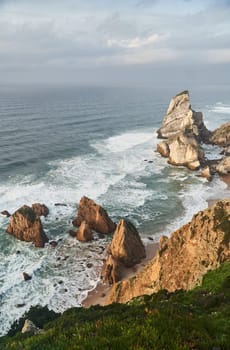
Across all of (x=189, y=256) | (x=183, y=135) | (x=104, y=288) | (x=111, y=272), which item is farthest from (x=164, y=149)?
(x=189, y=256)

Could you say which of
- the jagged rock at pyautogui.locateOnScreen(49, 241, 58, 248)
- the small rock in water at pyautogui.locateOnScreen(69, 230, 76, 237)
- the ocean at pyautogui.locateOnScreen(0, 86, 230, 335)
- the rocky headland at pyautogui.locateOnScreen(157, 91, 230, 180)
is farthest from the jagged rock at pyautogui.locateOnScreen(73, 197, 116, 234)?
the rocky headland at pyautogui.locateOnScreen(157, 91, 230, 180)

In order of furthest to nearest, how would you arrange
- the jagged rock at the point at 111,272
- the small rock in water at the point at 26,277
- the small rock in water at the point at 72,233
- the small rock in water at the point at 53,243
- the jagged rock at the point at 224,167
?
the jagged rock at the point at 224,167 → the small rock in water at the point at 72,233 → the small rock in water at the point at 53,243 → the small rock in water at the point at 26,277 → the jagged rock at the point at 111,272

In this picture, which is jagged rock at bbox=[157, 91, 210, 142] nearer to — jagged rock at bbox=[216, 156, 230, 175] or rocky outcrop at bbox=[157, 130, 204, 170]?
rocky outcrop at bbox=[157, 130, 204, 170]

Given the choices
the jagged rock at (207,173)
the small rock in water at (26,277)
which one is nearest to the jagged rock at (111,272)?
the small rock in water at (26,277)

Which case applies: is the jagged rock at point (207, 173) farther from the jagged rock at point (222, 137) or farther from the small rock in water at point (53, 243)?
the small rock in water at point (53, 243)

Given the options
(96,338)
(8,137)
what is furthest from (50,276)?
(8,137)

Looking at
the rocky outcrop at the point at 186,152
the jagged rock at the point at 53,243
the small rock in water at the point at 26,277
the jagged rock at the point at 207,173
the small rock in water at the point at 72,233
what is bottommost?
the small rock in water at the point at 26,277

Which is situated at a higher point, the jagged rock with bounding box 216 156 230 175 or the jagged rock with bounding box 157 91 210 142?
the jagged rock with bounding box 157 91 210 142
